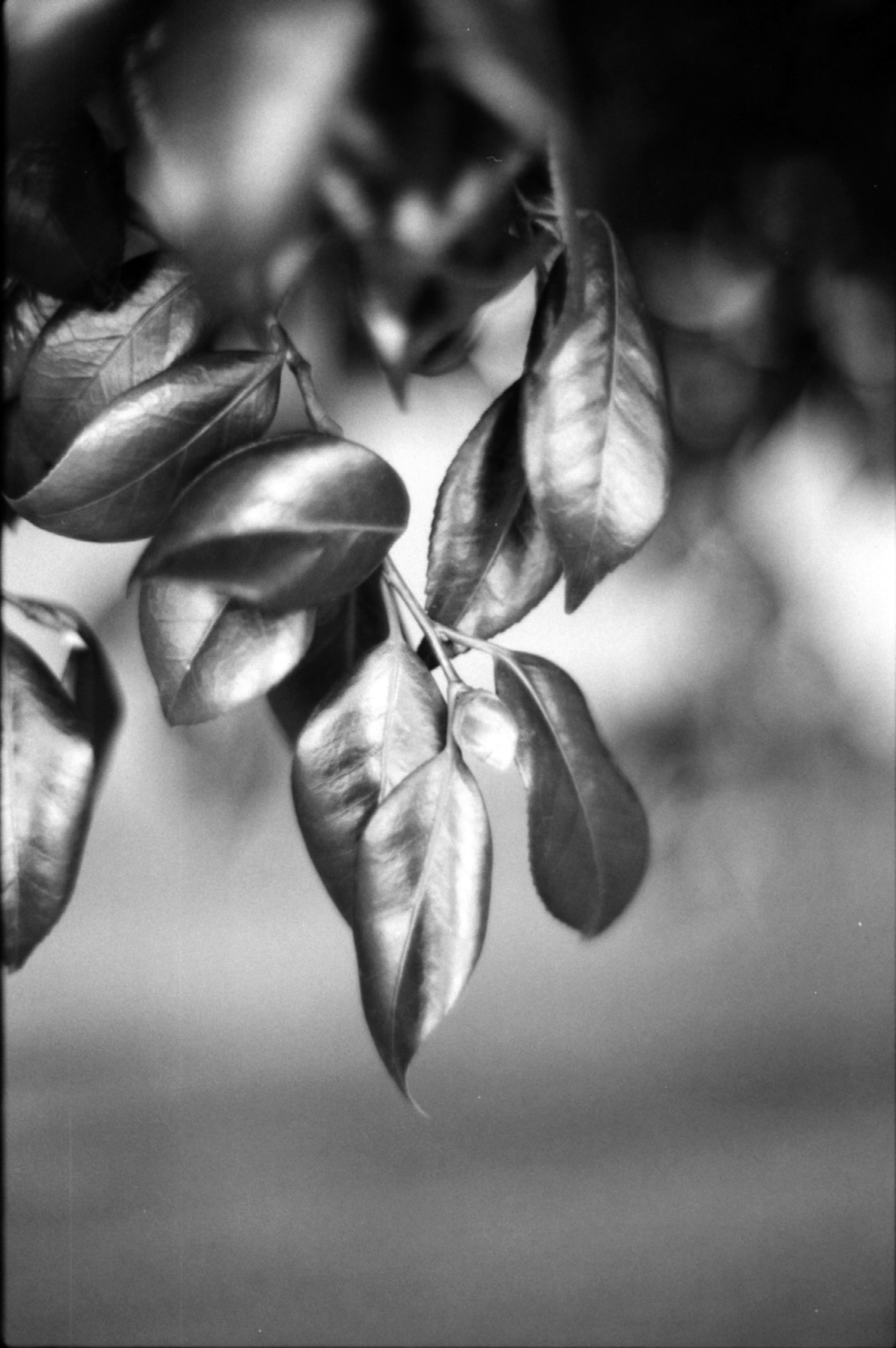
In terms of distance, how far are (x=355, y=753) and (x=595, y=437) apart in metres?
0.13

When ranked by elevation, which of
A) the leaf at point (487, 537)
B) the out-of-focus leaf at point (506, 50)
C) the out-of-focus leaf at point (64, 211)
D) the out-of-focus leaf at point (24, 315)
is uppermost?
the out-of-focus leaf at point (506, 50)

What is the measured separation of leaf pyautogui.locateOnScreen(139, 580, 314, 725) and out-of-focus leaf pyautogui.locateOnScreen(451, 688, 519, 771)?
6 centimetres

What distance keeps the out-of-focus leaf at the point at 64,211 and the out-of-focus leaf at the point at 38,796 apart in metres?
0.12

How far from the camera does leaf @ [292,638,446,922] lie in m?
0.41

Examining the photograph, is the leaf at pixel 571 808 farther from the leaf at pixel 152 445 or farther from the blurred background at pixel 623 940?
the blurred background at pixel 623 940

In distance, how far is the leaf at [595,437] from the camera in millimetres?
395

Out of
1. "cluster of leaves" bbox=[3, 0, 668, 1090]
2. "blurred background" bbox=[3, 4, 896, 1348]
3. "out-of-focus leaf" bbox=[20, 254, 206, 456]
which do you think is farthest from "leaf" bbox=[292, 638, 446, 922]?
"blurred background" bbox=[3, 4, 896, 1348]

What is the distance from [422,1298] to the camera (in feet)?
2.10

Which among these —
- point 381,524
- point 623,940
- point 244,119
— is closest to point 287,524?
point 381,524

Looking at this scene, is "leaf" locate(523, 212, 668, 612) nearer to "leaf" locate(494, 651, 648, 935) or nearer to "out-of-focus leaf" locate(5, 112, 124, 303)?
"leaf" locate(494, 651, 648, 935)

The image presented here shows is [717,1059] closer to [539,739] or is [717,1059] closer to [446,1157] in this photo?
[446,1157]

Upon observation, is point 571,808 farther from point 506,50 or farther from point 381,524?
point 506,50

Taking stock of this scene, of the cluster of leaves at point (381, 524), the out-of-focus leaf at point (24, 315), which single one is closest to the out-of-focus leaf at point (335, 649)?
the cluster of leaves at point (381, 524)

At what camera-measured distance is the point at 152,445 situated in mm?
406
